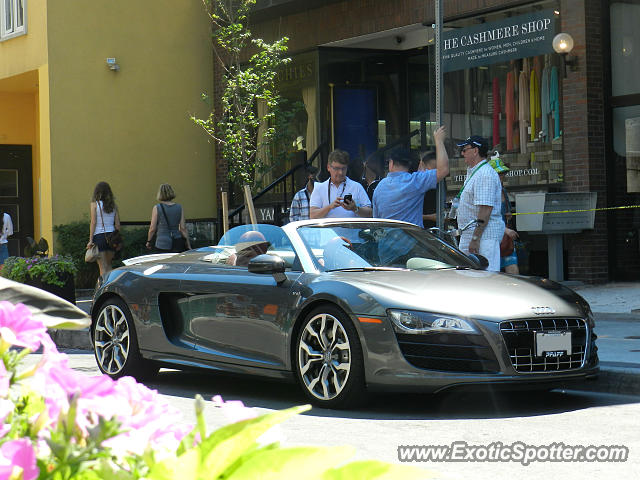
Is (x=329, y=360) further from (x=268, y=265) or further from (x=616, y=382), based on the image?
(x=616, y=382)

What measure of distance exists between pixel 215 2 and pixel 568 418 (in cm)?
1662

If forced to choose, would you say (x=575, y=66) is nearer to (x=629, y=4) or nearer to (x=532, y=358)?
(x=629, y=4)

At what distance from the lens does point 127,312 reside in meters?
8.93

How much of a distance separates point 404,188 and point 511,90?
7.40 m

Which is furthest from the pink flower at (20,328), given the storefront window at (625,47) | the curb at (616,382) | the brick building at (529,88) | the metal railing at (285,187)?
the metal railing at (285,187)

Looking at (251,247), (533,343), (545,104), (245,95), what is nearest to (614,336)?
(533,343)

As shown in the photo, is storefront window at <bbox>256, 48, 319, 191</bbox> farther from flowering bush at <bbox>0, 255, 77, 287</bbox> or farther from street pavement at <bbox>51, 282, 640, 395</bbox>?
flowering bush at <bbox>0, 255, 77, 287</bbox>

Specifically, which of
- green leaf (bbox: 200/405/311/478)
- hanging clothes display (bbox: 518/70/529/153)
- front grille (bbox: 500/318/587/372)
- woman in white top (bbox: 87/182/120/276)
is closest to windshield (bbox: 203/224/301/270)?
front grille (bbox: 500/318/587/372)

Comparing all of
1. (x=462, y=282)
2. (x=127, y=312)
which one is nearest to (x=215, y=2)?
(x=127, y=312)

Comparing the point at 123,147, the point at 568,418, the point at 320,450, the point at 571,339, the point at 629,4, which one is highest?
the point at 629,4

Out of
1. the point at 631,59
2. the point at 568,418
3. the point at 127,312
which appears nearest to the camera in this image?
the point at 568,418

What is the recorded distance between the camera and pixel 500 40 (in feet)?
55.2

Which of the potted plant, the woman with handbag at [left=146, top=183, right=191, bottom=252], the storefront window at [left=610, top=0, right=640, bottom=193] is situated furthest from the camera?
the storefront window at [left=610, top=0, right=640, bottom=193]

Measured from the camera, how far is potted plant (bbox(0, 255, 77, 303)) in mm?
13961
